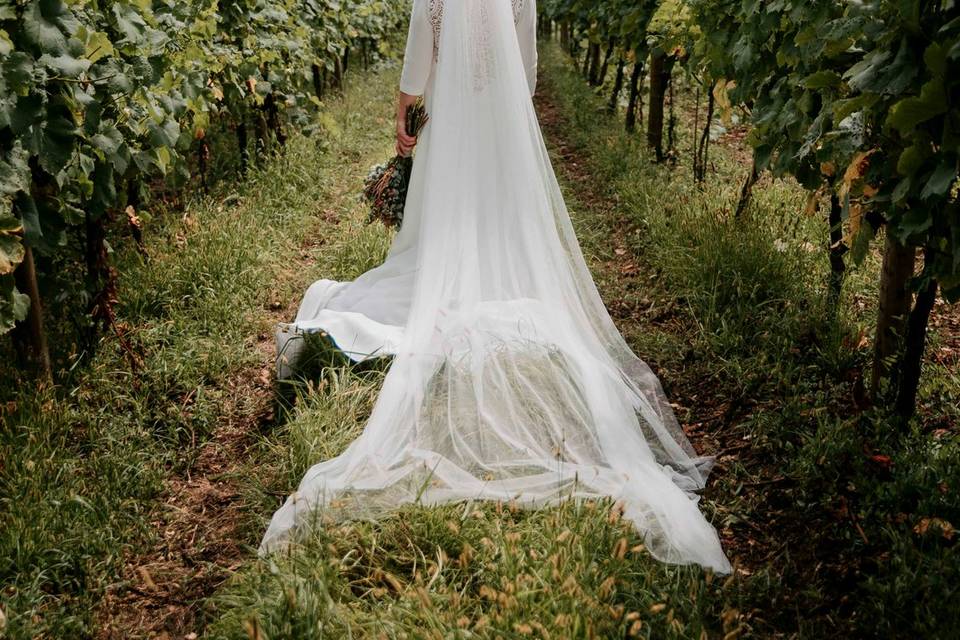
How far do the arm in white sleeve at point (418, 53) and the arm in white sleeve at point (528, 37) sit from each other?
20.6 inches

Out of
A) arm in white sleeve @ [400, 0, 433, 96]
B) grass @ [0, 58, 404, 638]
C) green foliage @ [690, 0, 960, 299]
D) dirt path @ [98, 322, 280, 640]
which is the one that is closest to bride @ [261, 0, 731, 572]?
arm in white sleeve @ [400, 0, 433, 96]

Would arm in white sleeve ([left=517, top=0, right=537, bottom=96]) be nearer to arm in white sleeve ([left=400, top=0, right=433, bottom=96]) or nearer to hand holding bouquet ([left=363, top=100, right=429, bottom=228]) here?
arm in white sleeve ([left=400, top=0, right=433, bottom=96])

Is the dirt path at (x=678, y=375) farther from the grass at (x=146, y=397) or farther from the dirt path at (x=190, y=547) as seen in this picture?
the dirt path at (x=190, y=547)

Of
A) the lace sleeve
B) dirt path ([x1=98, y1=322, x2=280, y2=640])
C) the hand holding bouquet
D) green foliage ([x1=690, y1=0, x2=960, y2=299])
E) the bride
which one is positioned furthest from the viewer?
the hand holding bouquet

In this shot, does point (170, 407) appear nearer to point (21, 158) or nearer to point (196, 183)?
point (21, 158)

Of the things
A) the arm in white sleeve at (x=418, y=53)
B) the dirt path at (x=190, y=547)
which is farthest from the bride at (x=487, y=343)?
the dirt path at (x=190, y=547)

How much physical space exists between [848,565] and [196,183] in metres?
5.90

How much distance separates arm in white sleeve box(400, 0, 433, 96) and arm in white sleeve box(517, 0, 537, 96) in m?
0.52

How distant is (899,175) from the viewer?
117 inches

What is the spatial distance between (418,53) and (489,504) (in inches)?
100

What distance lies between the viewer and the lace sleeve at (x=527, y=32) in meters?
4.51

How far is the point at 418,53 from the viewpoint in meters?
4.47

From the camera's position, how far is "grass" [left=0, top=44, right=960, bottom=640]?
259cm

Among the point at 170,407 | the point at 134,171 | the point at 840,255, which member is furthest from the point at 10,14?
the point at 840,255
